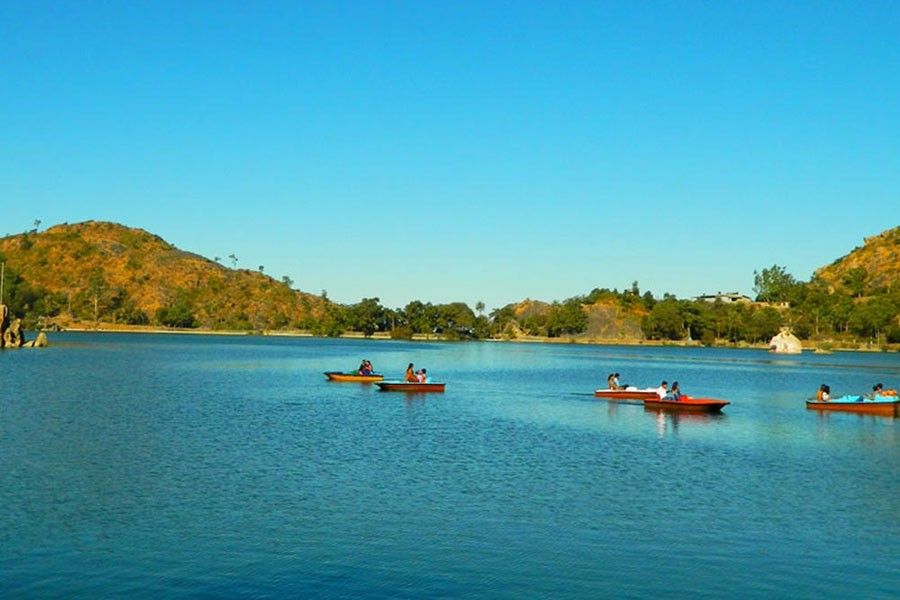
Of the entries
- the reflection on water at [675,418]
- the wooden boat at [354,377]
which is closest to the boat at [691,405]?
the reflection on water at [675,418]

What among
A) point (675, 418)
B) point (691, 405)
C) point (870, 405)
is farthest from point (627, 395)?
point (870, 405)

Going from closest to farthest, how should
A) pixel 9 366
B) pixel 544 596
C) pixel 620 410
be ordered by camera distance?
1. pixel 544 596
2. pixel 620 410
3. pixel 9 366

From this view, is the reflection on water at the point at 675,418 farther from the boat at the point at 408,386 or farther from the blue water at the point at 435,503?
the boat at the point at 408,386

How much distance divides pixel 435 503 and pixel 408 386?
140ft

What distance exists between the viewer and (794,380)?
10431 cm

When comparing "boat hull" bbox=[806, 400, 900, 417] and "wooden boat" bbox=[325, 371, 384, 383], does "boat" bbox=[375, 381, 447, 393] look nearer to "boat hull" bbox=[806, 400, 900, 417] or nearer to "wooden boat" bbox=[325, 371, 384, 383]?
"wooden boat" bbox=[325, 371, 384, 383]

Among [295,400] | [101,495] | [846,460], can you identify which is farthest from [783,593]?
[295,400]

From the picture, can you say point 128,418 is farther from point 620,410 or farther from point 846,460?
point 846,460

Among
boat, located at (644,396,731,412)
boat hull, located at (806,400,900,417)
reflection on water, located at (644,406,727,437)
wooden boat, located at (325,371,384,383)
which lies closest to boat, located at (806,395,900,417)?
boat hull, located at (806,400,900,417)

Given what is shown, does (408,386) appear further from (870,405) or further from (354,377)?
(870,405)

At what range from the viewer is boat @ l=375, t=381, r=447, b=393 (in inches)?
2731

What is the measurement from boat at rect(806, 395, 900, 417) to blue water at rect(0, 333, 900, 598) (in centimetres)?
406

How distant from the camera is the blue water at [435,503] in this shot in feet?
64.4

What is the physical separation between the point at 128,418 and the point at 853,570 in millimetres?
38509
